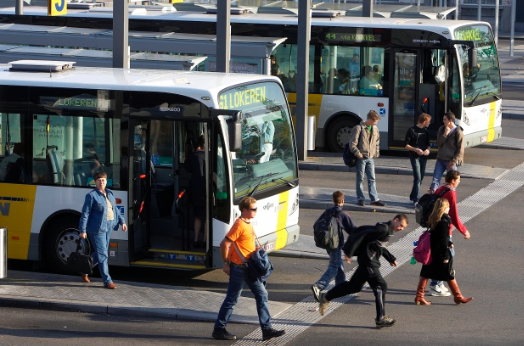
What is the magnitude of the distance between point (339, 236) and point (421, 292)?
1144 millimetres

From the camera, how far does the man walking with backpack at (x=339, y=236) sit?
1058 centimetres

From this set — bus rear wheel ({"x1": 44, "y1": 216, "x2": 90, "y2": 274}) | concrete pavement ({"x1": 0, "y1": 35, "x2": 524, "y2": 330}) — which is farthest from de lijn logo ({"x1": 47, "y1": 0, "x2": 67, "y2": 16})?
concrete pavement ({"x1": 0, "y1": 35, "x2": 524, "y2": 330})

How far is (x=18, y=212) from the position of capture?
1205 cm

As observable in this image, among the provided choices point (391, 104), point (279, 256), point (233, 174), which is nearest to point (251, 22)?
point (391, 104)

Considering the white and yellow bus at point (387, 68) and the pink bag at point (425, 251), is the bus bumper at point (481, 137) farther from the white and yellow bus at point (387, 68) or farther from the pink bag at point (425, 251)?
the pink bag at point (425, 251)

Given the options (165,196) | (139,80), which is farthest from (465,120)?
(139,80)

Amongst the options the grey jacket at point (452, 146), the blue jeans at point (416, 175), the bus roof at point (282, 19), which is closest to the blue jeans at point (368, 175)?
the blue jeans at point (416, 175)

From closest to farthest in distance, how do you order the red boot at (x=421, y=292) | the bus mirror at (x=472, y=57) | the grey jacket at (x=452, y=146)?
the red boot at (x=421, y=292) → the grey jacket at (x=452, y=146) → the bus mirror at (x=472, y=57)

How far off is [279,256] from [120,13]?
194 inches

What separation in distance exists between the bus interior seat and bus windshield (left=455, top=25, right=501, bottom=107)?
11004mm

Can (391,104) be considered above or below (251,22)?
below

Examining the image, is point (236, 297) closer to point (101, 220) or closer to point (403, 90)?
point (101, 220)

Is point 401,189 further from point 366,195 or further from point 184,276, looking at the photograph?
point 184,276

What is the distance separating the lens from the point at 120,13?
1550 centimetres
